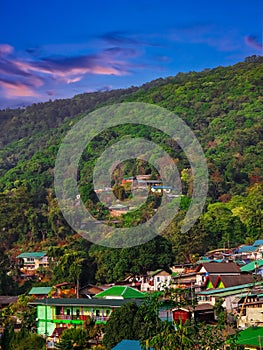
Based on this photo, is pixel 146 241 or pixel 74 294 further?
pixel 146 241

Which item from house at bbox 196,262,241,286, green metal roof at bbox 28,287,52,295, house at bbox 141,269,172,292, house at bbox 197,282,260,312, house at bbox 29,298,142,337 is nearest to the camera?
house at bbox 197,282,260,312

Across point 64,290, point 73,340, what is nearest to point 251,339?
Result: point 73,340

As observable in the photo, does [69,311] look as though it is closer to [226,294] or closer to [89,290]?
[89,290]

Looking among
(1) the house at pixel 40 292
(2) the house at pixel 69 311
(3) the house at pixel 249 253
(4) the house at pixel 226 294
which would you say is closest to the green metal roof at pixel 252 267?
(4) the house at pixel 226 294

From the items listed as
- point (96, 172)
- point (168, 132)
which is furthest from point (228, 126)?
point (96, 172)

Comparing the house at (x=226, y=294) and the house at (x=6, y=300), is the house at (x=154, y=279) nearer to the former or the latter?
the house at (x=226, y=294)

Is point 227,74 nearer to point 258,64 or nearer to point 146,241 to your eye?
point 258,64

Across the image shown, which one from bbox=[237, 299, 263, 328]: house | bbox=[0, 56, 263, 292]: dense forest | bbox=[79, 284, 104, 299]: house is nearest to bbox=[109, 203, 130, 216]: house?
bbox=[0, 56, 263, 292]: dense forest

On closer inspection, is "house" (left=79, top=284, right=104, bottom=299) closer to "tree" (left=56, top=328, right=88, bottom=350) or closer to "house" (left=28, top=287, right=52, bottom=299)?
"house" (left=28, top=287, right=52, bottom=299)
